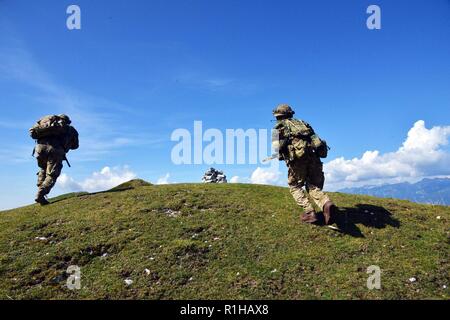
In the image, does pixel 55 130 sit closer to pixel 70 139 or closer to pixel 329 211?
pixel 70 139

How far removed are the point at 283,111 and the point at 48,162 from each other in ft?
53.8

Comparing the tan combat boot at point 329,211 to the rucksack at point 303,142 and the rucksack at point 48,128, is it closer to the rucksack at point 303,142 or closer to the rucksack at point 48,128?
the rucksack at point 303,142

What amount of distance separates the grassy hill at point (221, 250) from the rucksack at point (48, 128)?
5584mm

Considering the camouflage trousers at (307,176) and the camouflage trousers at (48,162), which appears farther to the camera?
the camouflage trousers at (48,162)

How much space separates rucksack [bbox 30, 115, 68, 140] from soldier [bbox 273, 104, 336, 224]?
15565 mm

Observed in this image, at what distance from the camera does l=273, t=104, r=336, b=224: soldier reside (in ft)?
52.6

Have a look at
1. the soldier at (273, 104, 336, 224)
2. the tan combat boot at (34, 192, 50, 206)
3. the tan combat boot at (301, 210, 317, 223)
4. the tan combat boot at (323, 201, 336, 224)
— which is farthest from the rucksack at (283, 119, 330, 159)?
the tan combat boot at (34, 192, 50, 206)

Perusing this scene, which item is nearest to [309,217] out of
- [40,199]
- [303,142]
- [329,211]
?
[329,211]

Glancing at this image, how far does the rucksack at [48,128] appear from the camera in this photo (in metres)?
23.1

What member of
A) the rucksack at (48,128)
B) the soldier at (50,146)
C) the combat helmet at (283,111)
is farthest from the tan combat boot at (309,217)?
the rucksack at (48,128)

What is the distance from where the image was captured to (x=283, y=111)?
1722 cm

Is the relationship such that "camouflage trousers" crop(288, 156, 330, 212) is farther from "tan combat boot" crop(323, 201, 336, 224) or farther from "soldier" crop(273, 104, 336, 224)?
"tan combat boot" crop(323, 201, 336, 224)
